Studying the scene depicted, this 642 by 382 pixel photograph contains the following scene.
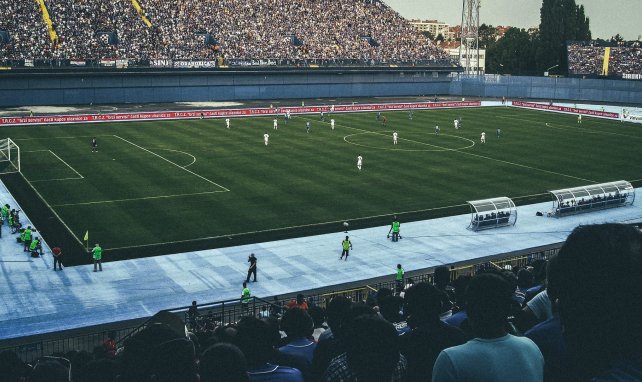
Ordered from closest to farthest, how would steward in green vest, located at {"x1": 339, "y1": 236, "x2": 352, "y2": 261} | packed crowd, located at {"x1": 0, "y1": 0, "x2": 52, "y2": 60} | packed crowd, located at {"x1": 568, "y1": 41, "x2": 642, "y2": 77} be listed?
steward in green vest, located at {"x1": 339, "y1": 236, "x2": 352, "y2": 261}, packed crowd, located at {"x1": 0, "y1": 0, "x2": 52, "y2": 60}, packed crowd, located at {"x1": 568, "y1": 41, "x2": 642, "y2": 77}

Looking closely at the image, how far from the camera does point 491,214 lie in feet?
121

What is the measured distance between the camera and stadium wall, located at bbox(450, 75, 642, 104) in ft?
352

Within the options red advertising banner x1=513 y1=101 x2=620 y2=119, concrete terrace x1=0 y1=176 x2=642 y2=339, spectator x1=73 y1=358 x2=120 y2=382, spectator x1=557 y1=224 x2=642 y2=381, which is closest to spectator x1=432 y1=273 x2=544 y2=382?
spectator x1=557 y1=224 x2=642 y2=381

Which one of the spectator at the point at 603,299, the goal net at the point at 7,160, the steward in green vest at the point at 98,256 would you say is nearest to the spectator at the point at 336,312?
the spectator at the point at 603,299

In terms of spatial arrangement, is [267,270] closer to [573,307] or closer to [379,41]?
[573,307]

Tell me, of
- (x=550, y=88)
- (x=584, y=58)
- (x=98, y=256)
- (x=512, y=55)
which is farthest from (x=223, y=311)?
(x=512, y=55)

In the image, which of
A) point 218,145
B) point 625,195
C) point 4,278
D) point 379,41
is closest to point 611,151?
point 625,195

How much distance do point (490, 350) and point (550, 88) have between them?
11641cm

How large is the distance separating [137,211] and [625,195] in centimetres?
2964

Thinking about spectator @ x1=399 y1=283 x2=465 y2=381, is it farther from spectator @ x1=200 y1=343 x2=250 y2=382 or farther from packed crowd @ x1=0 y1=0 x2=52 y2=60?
packed crowd @ x1=0 y1=0 x2=52 y2=60

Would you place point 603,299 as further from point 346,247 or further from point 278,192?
point 278,192

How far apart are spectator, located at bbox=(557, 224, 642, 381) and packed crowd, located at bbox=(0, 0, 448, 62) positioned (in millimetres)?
90876

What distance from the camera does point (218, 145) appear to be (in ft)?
201

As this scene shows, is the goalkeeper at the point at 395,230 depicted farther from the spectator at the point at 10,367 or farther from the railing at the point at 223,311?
the spectator at the point at 10,367
